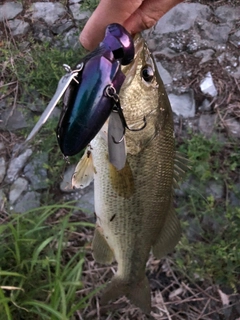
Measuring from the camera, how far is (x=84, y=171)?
1.75m

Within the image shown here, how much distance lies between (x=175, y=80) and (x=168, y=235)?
5.72 feet

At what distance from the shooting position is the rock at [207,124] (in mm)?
3170

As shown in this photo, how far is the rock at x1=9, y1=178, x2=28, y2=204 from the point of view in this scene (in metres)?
2.96

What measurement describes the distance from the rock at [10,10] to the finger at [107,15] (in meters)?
2.62

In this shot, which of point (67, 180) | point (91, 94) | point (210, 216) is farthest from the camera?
point (67, 180)

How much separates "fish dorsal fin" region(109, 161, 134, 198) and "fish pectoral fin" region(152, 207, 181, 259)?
0.99 ft

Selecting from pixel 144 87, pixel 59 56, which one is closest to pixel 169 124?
pixel 144 87

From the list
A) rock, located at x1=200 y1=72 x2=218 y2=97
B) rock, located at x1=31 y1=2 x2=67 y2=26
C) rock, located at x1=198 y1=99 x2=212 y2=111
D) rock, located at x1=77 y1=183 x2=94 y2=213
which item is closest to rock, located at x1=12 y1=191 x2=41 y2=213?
rock, located at x1=77 y1=183 x2=94 y2=213

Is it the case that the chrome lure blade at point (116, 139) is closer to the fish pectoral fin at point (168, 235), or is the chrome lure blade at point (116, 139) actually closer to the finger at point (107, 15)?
the finger at point (107, 15)

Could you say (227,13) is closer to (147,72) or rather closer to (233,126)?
(233,126)

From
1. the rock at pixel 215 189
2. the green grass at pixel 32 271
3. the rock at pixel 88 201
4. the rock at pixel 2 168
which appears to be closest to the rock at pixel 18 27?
the rock at pixel 2 168

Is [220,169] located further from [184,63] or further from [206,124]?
[184,63]

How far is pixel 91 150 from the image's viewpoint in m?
1.68

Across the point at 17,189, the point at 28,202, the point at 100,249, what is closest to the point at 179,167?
the point at 100,249
